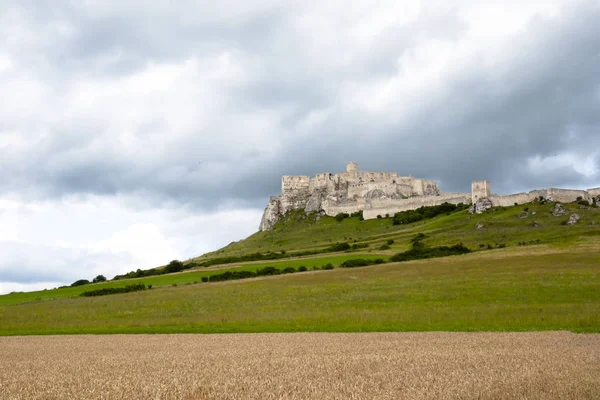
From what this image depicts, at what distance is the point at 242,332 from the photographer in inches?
1122

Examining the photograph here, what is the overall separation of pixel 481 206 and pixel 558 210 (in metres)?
22.8

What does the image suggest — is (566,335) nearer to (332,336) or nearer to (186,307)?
(332,336)

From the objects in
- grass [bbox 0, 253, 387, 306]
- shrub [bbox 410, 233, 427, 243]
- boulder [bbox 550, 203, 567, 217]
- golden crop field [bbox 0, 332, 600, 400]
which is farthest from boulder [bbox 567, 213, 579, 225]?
golden crop field [bbox 0, 332, 600, 400]

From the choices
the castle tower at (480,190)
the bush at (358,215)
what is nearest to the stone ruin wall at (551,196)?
the castle tower at (480,190)

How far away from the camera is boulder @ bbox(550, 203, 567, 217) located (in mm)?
102375

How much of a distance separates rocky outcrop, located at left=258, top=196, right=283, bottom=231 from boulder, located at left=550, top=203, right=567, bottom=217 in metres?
102

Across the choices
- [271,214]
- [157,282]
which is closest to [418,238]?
[157,282]

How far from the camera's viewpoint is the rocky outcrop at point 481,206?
409 ft

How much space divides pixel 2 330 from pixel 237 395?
33507mm

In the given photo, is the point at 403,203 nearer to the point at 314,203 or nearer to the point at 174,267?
the point at 314,203

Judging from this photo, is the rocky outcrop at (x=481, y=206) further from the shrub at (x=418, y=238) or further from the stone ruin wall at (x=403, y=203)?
the shrub at (x=418, y=238)

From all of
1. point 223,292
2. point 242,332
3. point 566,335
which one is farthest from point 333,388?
point 223,292

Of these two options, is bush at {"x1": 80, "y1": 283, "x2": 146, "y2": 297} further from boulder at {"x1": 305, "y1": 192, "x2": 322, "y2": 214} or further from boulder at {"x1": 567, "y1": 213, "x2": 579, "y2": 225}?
boulder at {"x1": 305, "y1": 192, "x2": 322, "y2": 214}

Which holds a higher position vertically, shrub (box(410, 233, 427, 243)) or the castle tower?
the castle tower
